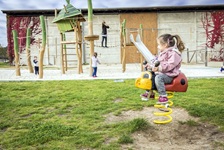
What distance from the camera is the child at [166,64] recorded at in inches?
139

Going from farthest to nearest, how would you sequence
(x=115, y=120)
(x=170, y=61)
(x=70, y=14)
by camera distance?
(x=70, y=14), (x=115, y=120), (x=170, y=61)

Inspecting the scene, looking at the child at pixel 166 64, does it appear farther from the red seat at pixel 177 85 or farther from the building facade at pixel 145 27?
the building facade at pixel 145 27

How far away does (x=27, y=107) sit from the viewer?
5605 millimetres

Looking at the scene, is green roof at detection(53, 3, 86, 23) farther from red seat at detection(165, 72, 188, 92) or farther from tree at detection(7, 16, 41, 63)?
tree at detection(7, 16, 41, 63)

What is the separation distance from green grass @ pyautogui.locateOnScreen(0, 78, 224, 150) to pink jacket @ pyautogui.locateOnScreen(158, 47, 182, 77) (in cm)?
120

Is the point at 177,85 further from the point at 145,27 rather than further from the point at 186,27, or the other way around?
the point at 186,27

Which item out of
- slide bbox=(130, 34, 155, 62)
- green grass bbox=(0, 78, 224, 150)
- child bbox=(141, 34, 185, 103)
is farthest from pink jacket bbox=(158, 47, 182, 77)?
slide bbox=(130, 34, 155, 62)

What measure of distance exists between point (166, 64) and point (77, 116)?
230cm

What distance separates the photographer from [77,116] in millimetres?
4848

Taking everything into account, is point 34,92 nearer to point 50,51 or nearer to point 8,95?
point 8,95

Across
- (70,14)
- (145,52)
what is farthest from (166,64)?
(70,14)

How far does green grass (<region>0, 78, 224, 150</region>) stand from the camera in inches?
140

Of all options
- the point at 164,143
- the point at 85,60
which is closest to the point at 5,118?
the point at 164,143

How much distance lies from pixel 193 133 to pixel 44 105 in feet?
11.8
